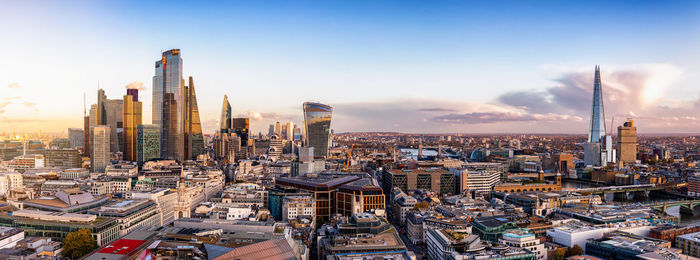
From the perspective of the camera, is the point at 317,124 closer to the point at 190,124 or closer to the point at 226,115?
the point at 190,124

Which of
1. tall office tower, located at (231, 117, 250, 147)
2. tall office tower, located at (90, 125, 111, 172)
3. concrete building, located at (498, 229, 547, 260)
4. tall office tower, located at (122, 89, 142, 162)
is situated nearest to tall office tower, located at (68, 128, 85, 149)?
tall office tower, located at (122, 89, 142, 162)

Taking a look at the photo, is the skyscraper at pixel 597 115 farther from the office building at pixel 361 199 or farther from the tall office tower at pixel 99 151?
the tall office tower at pixel 99 151

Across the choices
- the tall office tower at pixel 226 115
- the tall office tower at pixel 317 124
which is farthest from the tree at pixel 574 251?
the tall office tower at pixel 226 115

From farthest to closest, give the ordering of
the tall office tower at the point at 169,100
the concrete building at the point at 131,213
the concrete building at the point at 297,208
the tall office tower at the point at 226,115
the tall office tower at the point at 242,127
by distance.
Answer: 1. the tall office tower at the point at 226,115
2. the tall office tower at the point at 242,127
3. the tall office tower at the point at 169,100
4. the concrete building at the point at 297,208
5. the concrete building at the point at 131,213

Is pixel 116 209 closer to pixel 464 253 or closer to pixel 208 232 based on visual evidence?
pixel 208 232

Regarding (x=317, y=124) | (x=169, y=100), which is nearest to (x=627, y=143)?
(x=317, y=124)

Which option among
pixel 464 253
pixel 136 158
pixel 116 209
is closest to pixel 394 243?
pixel 464 253

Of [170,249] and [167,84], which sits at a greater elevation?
[167,84]
